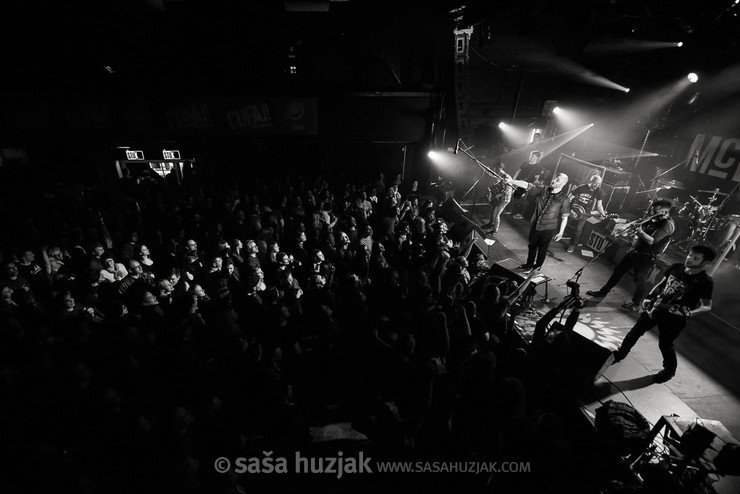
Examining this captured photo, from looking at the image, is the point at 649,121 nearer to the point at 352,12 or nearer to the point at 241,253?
the point at 352,12

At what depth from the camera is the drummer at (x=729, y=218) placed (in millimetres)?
7531

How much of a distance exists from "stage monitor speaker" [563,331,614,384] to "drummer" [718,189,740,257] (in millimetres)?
5703

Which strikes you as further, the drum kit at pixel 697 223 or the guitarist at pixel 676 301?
the drum kit at pixel 697 223

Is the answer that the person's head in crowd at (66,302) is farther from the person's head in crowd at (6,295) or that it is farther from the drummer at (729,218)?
the drummer at (729,218)

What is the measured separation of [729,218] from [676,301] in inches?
239

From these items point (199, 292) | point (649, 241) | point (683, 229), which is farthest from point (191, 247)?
point (683, 229)

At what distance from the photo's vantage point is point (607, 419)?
3615mm

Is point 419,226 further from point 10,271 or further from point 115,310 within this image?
point 10,271

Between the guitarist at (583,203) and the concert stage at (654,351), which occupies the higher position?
the guitarist at (583,203)

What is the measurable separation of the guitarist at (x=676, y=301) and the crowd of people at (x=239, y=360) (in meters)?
1.50

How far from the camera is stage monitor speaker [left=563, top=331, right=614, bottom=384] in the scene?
438 centimetres

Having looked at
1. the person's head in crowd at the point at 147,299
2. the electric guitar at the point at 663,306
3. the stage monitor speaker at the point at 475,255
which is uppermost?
the electric guitar at the point at 663,306
